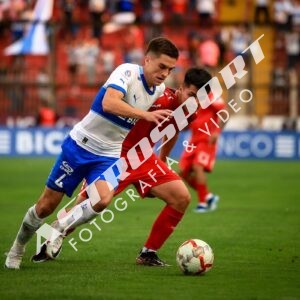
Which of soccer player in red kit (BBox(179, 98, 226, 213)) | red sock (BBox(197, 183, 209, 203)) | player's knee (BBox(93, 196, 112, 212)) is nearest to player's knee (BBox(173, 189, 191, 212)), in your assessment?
player's knee (BBox(93, 196, 112, 212))

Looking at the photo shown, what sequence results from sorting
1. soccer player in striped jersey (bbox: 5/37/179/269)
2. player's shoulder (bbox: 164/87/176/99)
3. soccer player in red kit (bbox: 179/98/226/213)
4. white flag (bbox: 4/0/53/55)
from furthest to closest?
white flag (bbox: 4/0/53/55) < soccer player in red kit (bbox: 179/98/226/213) < player's shoulder (bbox: 164/87/176/99) < soccer player in striped jersey (bbox: 5/37/179/269)

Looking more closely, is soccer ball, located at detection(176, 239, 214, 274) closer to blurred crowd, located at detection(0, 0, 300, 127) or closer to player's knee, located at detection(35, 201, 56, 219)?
player's knee, located at detection(35, 201, 56, 219)

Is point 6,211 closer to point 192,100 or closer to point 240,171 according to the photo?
point 192,100

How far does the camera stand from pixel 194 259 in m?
9.46

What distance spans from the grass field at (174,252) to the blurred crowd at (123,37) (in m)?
8.41

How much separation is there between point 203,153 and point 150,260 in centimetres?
687

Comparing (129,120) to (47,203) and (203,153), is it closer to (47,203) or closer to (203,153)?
(47,203)

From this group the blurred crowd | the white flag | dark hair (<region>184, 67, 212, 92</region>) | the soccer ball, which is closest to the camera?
the soccer ball

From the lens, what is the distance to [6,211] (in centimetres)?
1576

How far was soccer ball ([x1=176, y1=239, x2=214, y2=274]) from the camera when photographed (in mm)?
9453

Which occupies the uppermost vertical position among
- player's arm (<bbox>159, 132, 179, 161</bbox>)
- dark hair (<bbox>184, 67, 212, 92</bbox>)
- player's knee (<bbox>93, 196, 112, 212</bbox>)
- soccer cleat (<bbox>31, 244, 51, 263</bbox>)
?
dark hair (<bbox>184, 67, 212, 92</bbox>)

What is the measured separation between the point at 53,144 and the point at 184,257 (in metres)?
18.0

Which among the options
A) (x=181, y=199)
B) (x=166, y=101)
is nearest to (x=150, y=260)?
(x=181, y=199)

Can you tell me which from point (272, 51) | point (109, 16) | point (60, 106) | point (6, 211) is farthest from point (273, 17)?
point (6, 211)
